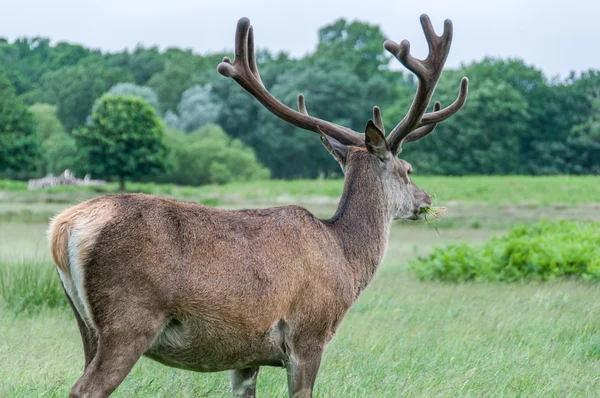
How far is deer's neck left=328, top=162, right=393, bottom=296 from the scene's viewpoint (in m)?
5.49

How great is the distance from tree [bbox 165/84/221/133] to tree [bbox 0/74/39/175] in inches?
547

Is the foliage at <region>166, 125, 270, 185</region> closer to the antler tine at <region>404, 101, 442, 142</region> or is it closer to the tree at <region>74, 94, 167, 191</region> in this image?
the tree at <region>74, 94, 167, 191</region>

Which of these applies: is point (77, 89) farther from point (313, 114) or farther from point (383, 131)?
point (383, 131)

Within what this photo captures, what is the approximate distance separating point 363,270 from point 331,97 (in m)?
64.5

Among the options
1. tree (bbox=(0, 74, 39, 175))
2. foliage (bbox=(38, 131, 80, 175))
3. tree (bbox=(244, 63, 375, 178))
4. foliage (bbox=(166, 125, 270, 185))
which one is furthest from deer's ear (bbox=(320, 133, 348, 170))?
tree (bbox=(244, 63, 375, 178))

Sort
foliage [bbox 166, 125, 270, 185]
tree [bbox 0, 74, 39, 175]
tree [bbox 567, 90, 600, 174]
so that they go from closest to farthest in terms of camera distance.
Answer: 1. tree [bbox 567, 90, 600, 174]
2. tree [bbox 0, 74, 39, 175]
3. foliage [bbox 166, 125, 270, 185]

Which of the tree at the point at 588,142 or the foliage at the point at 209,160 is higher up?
the tree at the point at 588,142

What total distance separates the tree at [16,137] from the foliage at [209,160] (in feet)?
29.3

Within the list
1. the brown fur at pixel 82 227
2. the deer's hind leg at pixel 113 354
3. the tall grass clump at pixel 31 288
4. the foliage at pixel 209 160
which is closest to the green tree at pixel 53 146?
the foliage at pixel 209 160

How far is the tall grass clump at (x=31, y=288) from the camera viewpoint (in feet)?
29.9

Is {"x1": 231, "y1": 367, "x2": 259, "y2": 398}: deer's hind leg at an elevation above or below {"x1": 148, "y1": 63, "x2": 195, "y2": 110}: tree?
below

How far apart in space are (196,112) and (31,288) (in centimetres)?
6213

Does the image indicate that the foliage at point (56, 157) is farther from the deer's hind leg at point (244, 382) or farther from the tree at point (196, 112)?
the deer's hind leg at point (244, 382)

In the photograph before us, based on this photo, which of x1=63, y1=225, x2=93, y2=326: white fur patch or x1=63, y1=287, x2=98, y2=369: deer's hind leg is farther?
x1=63, y1=287, x2=98, y2=369: deer's hind leg
